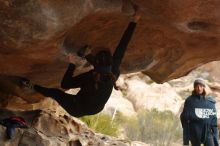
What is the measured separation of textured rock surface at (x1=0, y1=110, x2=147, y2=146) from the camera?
598 cm

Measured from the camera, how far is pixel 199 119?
768 centimetres

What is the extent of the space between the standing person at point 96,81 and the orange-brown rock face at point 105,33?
9.3 inches

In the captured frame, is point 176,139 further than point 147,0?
Yes

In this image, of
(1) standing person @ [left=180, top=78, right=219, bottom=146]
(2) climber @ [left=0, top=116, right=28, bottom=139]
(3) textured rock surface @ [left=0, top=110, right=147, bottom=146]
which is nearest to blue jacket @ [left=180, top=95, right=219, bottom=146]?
(1) standing person @ [left=180, top=78, right=219, bottom=146]

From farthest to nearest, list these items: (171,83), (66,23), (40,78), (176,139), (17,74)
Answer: (171,83) < (176,139) < (40,78) < (17,74) < (66,23)

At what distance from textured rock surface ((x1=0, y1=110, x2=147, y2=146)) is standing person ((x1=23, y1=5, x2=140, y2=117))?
1.80 ft

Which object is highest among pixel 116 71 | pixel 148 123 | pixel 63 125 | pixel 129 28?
pixel 129 28

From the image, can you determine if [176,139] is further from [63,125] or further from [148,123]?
[63,125]

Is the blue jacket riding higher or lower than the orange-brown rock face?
lower

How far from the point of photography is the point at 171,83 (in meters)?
25.3

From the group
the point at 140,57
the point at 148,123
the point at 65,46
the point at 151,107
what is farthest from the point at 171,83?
the point at 65,46

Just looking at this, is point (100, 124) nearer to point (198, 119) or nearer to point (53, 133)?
point (198, 119)

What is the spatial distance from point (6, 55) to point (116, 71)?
4.69 ft

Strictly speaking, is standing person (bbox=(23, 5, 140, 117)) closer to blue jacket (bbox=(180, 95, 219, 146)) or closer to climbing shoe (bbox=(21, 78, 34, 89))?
climbing shoe (bbox=(21, 78, 34, 89))
